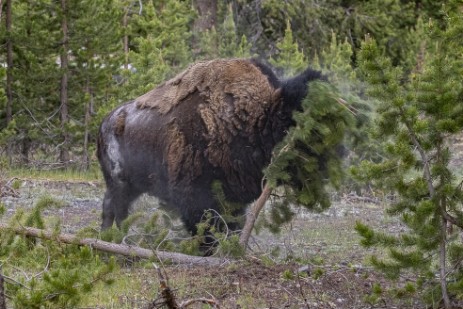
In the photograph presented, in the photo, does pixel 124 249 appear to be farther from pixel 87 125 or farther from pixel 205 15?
pixel 205 15

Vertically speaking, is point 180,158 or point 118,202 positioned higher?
point 180,158

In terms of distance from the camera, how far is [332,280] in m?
6.84

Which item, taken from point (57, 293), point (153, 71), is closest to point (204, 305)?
point (57, 293)

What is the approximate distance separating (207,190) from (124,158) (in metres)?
1.47

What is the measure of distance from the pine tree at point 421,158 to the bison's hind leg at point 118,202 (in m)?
4.41

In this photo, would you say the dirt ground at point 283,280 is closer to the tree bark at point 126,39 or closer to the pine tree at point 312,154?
the pine tree at point 312,154

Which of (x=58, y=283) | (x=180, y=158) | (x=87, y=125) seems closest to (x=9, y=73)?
(x=87, y=125)

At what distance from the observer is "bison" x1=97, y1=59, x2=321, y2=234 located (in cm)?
827

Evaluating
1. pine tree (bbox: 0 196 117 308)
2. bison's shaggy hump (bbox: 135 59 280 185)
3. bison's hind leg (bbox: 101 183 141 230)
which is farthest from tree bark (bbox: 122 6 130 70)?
pine tree (bbox: 0 196 117 308)

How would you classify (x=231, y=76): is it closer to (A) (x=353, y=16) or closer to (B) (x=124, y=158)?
(B) (x=124, y=158)

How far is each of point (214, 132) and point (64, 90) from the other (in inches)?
440

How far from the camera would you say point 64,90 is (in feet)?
61.9

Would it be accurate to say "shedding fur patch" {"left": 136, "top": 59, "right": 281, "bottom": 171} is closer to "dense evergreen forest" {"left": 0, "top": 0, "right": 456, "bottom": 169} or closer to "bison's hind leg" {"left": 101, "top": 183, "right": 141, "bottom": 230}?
"bison's hind leg" {"left": 101, "top": 183, "right": 141, "bottom": 230}

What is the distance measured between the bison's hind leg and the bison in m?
0.48
